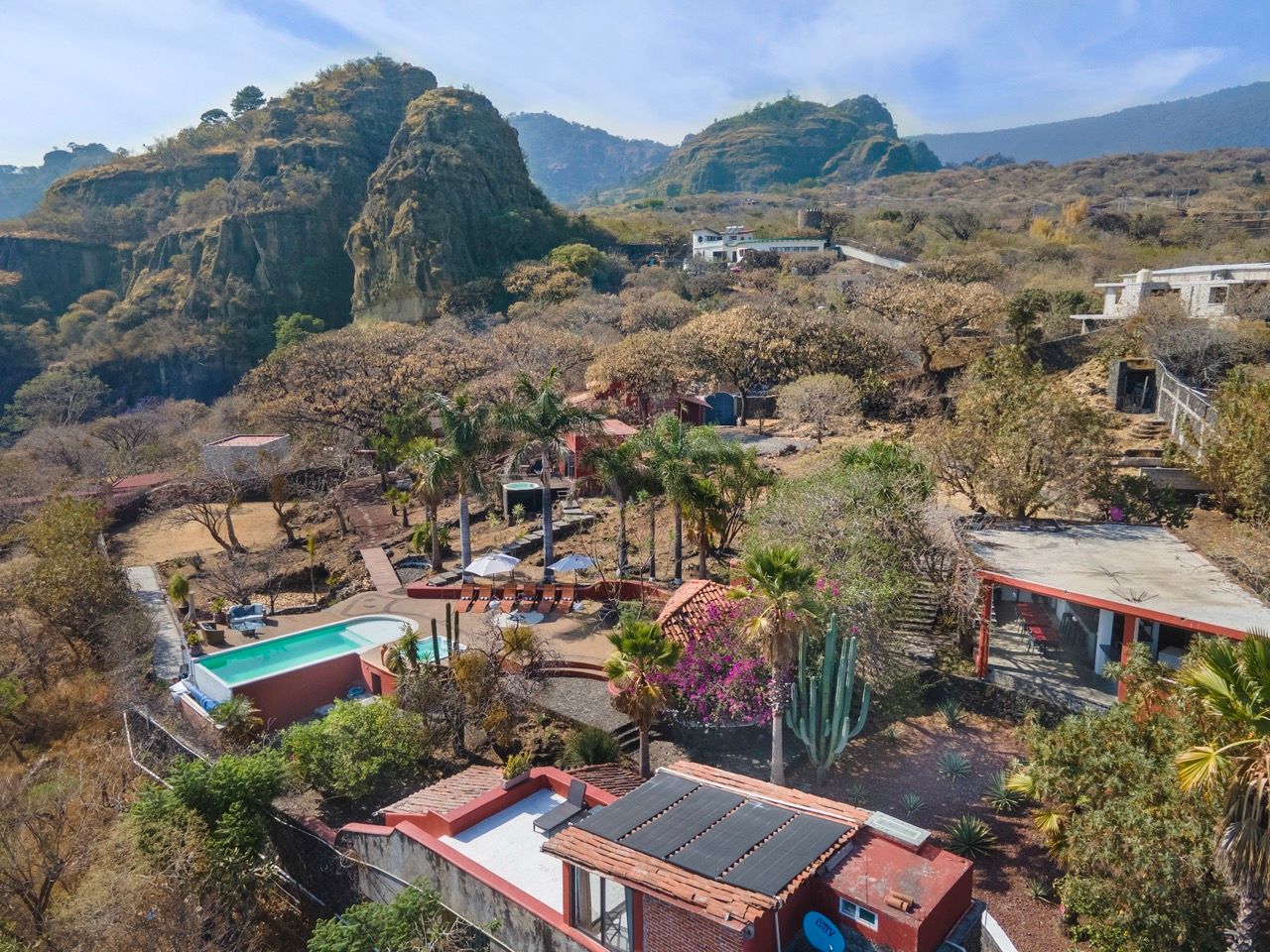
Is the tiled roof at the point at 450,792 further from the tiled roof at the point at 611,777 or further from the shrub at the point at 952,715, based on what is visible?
the shrub at the point at 952,715

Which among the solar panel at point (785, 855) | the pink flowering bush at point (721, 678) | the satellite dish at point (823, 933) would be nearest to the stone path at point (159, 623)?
the pink flowering bush at point (721, 678)

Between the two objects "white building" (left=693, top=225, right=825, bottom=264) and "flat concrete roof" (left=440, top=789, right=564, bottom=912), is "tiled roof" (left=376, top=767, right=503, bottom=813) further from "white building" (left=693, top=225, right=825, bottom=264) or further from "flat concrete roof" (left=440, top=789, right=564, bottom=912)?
"white building" (left=693, top=225, right=825, bottom=264)

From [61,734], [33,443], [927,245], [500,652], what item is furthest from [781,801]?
[927,245]

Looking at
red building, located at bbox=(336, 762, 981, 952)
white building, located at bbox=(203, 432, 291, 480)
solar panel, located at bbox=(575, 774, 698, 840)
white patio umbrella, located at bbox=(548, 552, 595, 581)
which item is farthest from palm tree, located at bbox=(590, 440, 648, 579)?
white building, located at bbox=(203, 432, 291, 480)

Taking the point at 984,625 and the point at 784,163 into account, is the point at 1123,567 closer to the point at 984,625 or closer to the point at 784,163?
the point at 984,625

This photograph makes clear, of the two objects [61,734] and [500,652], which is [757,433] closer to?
[500,652]
